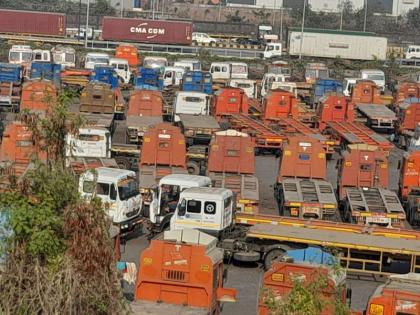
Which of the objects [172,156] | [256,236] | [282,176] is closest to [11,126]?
[172,156]

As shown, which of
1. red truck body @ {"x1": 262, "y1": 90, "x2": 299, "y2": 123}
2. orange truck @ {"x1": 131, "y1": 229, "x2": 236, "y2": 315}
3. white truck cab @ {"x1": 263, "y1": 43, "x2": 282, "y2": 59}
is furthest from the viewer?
white truck cab @ {"x1": 263, "y1": 43, "x2": 282, "y2": 59}

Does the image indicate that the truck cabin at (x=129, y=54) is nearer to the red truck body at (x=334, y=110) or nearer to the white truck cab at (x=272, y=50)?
Result: the white truck cab at (x=272, y=50)

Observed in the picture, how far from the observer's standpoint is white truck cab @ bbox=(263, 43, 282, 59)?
6294 centimetres

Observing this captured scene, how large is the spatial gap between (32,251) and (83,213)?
1.65 feet

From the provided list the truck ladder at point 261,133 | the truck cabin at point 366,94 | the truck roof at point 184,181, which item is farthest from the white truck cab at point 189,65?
the truck roof at point 184,181

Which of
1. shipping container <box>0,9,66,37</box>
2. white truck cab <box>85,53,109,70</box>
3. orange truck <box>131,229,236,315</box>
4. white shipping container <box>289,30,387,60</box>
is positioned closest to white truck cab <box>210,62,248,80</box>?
white truck cab <box>85,53,109,70</box>

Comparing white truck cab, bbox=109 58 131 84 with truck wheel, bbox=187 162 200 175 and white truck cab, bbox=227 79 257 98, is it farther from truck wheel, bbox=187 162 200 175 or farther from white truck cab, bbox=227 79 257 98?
truck wheel, bbox=187 162 200 175

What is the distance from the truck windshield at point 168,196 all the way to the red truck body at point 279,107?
1420 cm

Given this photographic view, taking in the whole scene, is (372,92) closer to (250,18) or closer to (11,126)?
(11,126)

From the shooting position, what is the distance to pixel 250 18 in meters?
104

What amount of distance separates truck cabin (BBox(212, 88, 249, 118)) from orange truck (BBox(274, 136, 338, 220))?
9537 millimetres

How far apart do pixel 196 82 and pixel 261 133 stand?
853cm

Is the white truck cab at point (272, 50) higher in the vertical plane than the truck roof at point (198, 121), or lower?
higher

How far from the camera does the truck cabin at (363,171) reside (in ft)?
81.0
